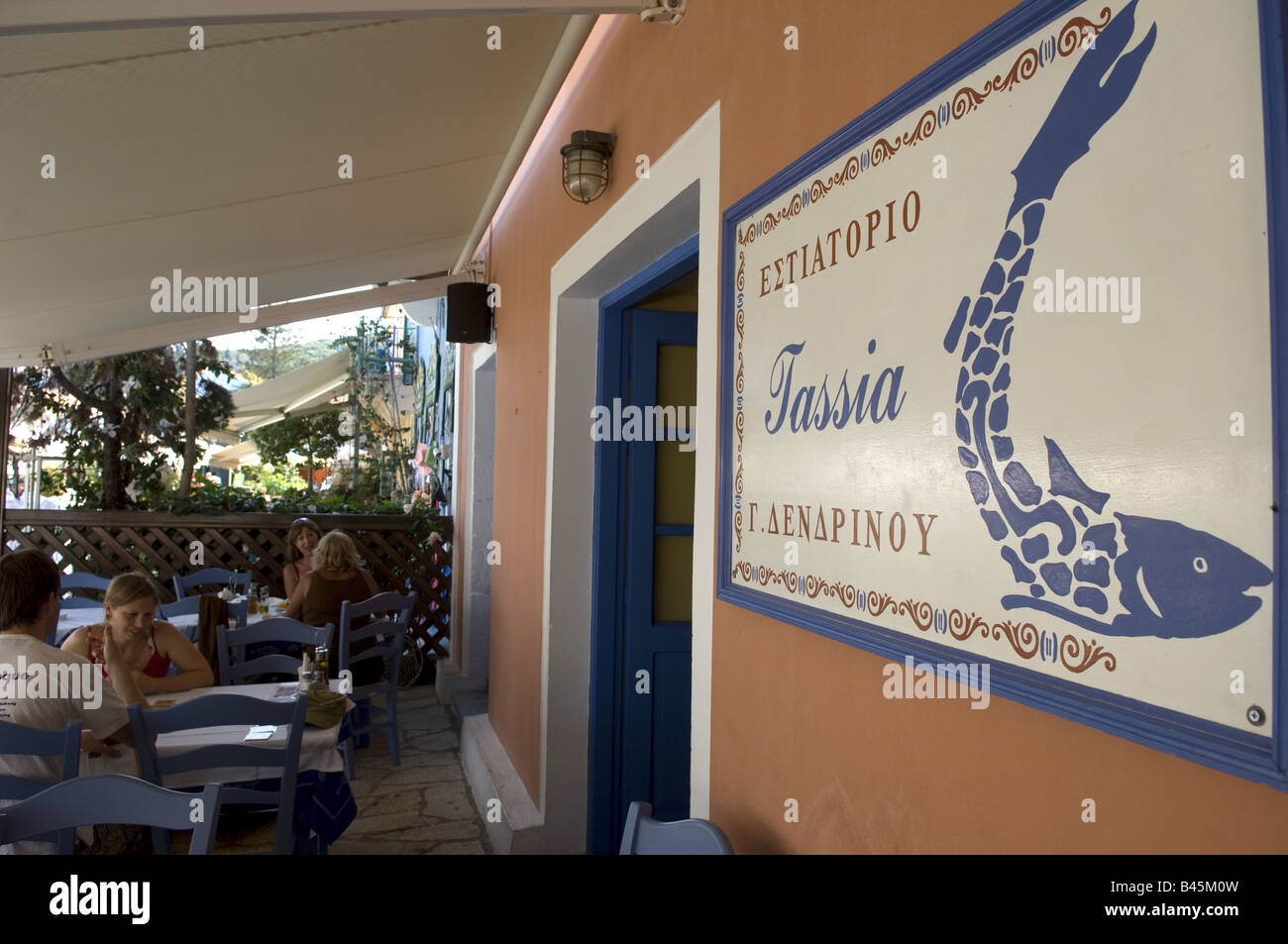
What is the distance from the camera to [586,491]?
3428 millimetres

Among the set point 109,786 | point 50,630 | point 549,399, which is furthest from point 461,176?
point 109,786

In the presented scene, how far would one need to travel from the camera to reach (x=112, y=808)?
1688 millimetres

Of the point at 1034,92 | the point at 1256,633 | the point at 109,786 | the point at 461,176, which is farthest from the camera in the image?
the point at 461,176

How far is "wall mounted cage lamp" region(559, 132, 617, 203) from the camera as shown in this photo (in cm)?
268

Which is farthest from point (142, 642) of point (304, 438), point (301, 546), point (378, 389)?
point (304, 438)

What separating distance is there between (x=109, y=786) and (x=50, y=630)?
4.19ft

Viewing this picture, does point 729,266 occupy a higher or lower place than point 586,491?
higher

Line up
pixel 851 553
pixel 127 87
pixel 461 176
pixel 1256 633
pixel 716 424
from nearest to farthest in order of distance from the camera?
pixel 1256 633 < pixel 851 553 < pixel 716 424 < pixel 127 87 < pixel 461 176

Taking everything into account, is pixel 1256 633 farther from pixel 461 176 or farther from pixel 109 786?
pixel 461 176

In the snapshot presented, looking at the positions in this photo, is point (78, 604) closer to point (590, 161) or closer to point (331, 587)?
point (331, 587)

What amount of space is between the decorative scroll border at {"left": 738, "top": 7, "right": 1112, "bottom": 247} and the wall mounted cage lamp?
4.04ft

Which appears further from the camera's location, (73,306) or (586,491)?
(73,306)

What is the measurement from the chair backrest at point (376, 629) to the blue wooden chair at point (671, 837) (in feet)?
11.0

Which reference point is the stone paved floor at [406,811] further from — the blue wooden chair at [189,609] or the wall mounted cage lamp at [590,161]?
the wall mounted cage lamp at [590,161]
